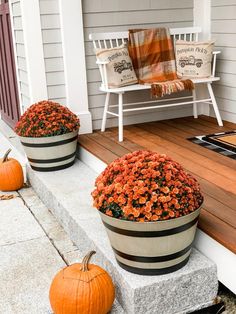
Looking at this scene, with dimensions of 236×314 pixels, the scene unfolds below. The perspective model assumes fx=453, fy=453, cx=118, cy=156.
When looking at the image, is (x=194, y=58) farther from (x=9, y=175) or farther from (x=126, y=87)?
(x=9, y=175)

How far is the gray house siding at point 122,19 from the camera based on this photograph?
155 inches

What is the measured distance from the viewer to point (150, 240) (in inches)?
73.2

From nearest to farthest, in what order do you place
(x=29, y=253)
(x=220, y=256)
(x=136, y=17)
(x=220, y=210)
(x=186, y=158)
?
(x=220, y=256), (x=220, y=210), (x=29, y=253), (x=186, y=158), (x=136, y=17)

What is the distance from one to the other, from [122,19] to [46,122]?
1.31 metres

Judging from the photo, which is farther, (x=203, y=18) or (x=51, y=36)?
(x=203, y=18)

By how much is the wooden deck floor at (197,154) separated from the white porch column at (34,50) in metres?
0.55

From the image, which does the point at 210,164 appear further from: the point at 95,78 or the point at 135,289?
the point at 95,78

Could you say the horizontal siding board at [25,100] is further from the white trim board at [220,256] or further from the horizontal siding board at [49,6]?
the white trim board at [220,256]

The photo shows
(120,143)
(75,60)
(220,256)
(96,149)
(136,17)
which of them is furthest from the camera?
(136,17)

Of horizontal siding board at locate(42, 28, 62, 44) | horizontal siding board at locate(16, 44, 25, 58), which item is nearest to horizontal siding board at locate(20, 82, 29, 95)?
horizontal siding board at locate(16, 44, 25, 58)

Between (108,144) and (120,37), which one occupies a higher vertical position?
(120,37)

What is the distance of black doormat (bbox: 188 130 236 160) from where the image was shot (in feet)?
10.5

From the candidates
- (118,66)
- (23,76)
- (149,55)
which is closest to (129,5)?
(149,55)

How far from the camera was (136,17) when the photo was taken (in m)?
4.08
